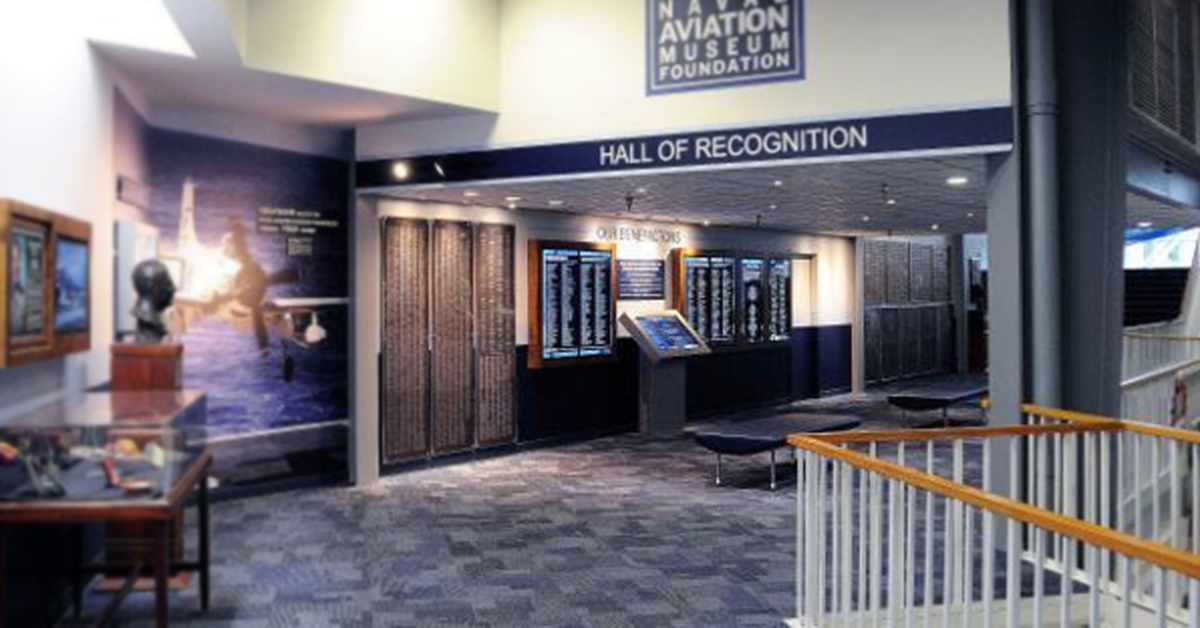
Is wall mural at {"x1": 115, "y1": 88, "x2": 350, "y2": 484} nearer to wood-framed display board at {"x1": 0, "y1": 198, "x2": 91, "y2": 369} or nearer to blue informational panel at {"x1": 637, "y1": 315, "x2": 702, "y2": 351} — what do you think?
wood-framed display board at {"x1": 0, "y1": 198, "x2": 91, "y2": 369}

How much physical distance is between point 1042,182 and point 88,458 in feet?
16.9

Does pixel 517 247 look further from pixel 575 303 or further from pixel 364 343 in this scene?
pixel 364 343

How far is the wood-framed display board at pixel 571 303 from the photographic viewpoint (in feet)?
34.3

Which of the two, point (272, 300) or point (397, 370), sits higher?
point (272, 300)

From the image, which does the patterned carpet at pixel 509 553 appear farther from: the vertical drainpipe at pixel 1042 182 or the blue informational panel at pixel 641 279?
the blue informational panel at pixel 641 279

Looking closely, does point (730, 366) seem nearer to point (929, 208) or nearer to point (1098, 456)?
point (929, 208)

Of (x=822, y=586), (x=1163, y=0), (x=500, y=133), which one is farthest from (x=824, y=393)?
(x=822, y=586)

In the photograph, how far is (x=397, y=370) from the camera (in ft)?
29.6

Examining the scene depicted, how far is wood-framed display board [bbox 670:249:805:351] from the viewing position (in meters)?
12.7

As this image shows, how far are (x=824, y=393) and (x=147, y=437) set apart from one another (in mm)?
12543

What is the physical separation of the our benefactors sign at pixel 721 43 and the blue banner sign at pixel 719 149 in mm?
359

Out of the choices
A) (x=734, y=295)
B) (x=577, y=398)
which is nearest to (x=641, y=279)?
(x=577, y=398)

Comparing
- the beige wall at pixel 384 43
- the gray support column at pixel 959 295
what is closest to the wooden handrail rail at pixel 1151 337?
the beige wall at pixel 384 43

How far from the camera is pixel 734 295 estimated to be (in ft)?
44.5
